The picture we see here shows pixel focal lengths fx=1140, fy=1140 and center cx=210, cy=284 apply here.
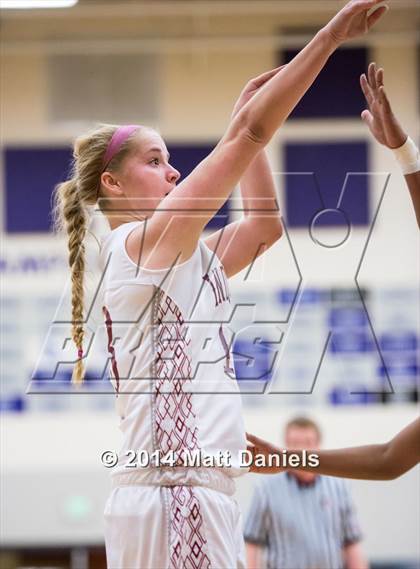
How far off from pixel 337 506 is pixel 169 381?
150 cm

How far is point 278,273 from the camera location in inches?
145

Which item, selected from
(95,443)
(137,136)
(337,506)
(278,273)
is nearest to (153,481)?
(137,136)

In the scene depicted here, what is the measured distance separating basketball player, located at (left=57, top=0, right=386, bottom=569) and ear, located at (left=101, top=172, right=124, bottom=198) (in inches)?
1.2

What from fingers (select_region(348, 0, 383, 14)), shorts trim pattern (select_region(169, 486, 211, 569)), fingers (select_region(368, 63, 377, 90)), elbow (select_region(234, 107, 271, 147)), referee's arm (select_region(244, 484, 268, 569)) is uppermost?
fingers (select_region(368, 63, 377, 90))

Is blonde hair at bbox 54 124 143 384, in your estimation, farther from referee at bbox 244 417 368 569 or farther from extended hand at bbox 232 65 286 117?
referee at bbox 244 417 368 569

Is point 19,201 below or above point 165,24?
below

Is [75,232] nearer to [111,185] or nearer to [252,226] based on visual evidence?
[111,185]

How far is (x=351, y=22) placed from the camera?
204cm

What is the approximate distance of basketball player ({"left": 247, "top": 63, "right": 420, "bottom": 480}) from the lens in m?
2.18

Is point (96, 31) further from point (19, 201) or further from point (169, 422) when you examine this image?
point (169, 422)

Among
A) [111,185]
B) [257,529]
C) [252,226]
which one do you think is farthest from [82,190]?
[257,529]

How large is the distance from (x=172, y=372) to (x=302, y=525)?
58.1 inches

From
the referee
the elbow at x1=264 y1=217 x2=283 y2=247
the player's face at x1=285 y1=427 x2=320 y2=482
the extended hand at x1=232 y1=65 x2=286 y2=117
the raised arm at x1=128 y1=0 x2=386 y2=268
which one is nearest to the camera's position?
the raised arm at x1=128 y1=0 x2=386 y2=268

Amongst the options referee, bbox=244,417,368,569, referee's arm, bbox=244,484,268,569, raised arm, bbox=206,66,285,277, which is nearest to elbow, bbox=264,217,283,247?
raised arm, bbox=206,66,285,277
